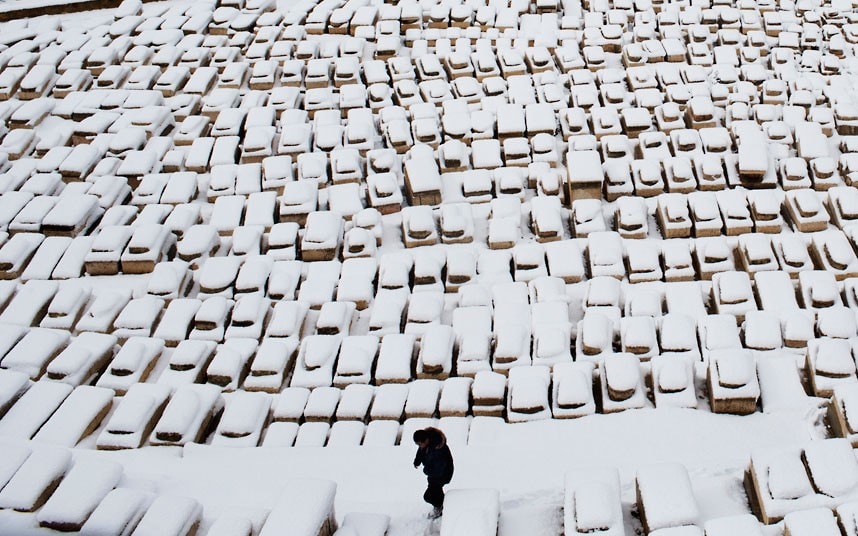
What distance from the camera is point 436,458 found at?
455 centimetres

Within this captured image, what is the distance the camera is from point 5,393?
6301 mm

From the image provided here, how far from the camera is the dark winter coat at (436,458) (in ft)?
14.9

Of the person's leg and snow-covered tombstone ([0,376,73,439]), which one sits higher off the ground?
the person's leg

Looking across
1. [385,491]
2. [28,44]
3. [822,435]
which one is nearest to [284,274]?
[385,491]

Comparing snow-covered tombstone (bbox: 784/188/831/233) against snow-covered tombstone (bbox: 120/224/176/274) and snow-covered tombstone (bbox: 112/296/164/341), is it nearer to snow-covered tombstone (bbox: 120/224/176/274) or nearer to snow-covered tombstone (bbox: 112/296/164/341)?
snow-covered tombstone (bbox: 112/296/164/341)

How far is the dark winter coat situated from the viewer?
179 inches

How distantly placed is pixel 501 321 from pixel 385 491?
2.01 meters

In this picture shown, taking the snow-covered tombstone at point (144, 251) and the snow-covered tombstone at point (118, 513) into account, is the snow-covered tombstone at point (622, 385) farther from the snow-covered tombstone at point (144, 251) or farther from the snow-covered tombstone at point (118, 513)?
the snow-covered tombstone at point (144, 251)

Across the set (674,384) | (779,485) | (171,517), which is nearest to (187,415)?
(171,517)

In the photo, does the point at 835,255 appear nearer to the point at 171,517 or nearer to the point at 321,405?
the point at 321,405

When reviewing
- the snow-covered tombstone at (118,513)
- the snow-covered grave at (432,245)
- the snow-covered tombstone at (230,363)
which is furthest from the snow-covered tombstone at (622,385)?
the snow-covered tombstone at (118,513)

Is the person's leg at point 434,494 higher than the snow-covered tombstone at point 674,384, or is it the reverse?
the person's leg at point 434,494

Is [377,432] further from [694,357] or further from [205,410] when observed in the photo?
[694,357]

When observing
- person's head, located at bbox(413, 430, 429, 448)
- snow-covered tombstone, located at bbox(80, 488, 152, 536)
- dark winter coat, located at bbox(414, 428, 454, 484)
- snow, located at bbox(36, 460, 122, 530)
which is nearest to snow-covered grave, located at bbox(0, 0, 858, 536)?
snow-covered tombstone, located at bbox(80, 488, 152, 536)
